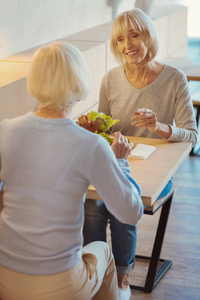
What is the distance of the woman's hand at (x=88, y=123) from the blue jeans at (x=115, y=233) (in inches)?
13.4

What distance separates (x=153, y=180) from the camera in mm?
1715

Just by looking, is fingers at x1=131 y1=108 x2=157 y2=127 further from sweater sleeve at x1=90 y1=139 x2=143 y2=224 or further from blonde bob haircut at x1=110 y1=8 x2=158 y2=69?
sweater sleeve at x1=90 y1=139 x2=143 y2=224

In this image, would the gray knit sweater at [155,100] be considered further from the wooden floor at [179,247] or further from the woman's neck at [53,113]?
the woman's neck at [53,113]

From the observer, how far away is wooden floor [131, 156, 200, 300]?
2.32 m

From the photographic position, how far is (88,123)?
213 cm

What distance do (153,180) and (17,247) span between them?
0.60 m

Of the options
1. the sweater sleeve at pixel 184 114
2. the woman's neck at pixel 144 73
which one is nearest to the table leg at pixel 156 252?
the sweater sleeve at pixel 184 114

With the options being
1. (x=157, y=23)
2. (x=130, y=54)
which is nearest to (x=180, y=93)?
(x=130, y=54)

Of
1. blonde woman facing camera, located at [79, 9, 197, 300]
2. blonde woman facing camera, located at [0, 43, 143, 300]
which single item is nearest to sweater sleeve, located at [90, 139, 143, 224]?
blonde woman facing camera, located at [0, 43, 143, 300]

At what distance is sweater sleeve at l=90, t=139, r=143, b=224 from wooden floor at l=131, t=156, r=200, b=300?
3.42 ft

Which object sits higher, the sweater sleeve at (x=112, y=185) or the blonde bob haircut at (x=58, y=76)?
the blonde bob haircut at (x=58, y=76)

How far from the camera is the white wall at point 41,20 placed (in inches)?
113

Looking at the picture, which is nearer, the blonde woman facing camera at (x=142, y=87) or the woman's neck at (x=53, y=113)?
the woman's neck at (x=53, y=113)

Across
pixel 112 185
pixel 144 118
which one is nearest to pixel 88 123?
pixel 144 118
